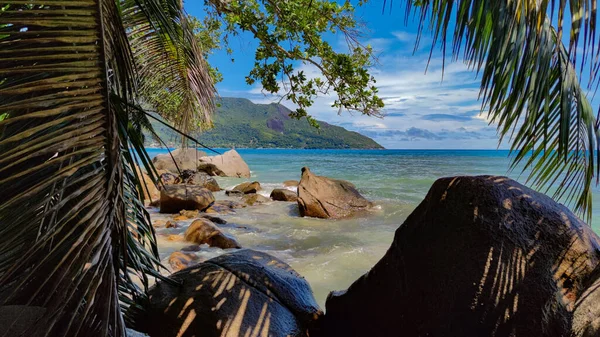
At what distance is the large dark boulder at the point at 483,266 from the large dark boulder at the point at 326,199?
656cm

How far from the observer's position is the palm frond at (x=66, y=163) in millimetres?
808

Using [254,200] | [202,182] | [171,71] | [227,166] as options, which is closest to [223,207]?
[254,200]

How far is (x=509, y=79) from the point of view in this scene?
6.50 ft

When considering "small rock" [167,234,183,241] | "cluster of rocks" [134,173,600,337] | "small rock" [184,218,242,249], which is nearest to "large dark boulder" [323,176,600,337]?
"cluster of rocks" [134,173,600,337]

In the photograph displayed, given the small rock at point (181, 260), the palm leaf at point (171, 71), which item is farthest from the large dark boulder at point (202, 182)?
the palm leaf at point (171, 71)

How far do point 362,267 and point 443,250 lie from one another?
3.45 meters

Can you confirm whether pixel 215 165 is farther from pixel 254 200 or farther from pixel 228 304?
pixel 228 304

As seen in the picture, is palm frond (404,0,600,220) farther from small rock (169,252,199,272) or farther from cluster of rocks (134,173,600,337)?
small rock (169,252,199,272)

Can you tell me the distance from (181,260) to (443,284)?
12.8ft

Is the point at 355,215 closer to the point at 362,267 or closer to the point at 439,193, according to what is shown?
the point at 362,267

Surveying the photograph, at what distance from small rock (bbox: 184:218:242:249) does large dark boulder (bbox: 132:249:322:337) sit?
10.9 feet

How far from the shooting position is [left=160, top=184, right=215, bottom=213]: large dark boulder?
921 centimetres

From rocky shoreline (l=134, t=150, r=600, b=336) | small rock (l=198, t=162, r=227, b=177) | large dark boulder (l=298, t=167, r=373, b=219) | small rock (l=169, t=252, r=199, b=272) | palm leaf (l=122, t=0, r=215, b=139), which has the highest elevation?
palm leaf (l=122, t=0, r=215, b=139)

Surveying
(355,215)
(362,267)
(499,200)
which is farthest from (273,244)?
(499,200)
